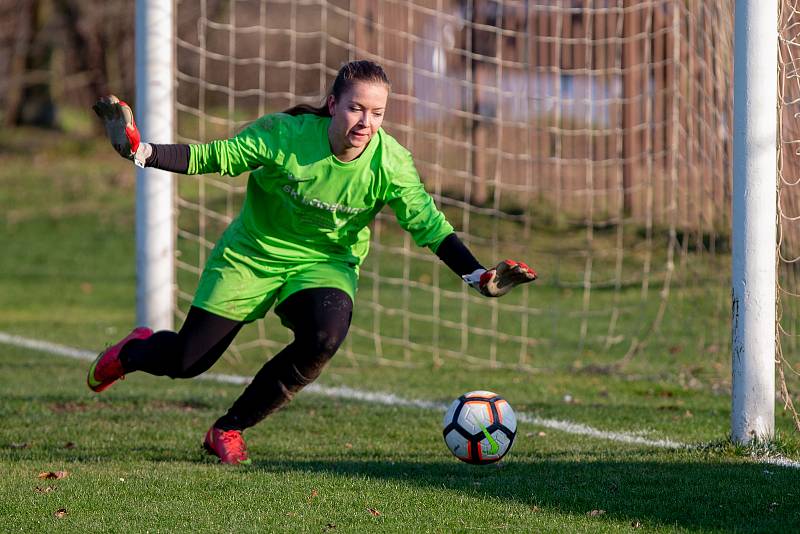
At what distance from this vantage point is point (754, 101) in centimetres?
524

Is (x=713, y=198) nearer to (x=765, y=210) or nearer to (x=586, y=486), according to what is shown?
(x=765, y=210)

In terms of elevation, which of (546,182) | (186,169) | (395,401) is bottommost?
(395,401)

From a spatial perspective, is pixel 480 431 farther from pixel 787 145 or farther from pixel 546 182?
pixel 546 182

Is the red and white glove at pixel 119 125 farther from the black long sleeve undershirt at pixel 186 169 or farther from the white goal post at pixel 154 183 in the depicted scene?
the white goal post at pixel 154 183

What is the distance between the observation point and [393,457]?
5.44m

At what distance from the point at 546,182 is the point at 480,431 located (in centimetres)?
1227

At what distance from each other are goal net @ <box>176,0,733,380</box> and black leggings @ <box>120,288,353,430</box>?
3.80 m

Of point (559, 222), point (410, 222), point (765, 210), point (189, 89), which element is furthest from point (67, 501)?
point (189, 89)

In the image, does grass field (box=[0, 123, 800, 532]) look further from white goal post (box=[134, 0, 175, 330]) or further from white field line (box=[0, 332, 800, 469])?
white goal post (box=[134, 0, 175, 330])

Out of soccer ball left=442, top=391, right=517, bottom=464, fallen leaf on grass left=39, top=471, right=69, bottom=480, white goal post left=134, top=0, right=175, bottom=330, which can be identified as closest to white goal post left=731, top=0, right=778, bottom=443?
soccer ball left=442, top=391, right=517, bottom=464

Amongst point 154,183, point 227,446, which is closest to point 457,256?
point 227,446

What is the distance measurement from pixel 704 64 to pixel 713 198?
1046 millimetres

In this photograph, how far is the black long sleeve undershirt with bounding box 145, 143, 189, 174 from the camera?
4715 millimetres

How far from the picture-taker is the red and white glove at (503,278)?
15.1ft
